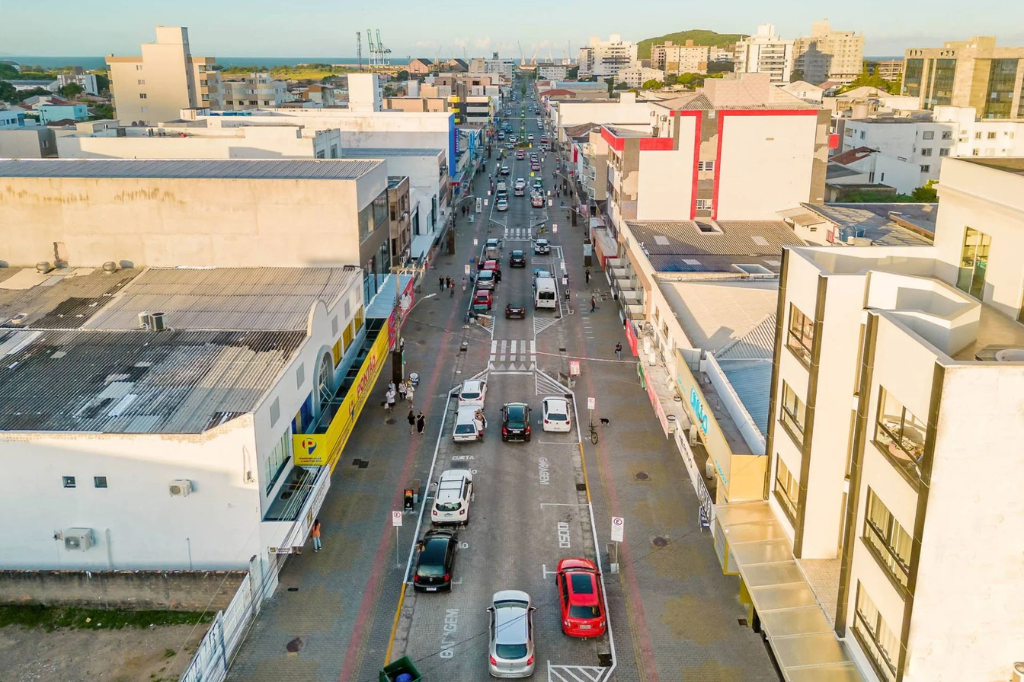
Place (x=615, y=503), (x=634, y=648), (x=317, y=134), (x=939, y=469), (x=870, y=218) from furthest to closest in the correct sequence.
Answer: (x=317, y=134) → (x=870, y=218) → (x=615, y=503) → (x=634, y=648) → (x=939, y=469)

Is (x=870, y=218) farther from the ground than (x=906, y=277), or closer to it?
closer to it

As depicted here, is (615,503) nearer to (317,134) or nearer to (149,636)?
(149,636)

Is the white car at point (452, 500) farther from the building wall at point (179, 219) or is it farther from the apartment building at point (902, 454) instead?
the building wall at point (179, 219)

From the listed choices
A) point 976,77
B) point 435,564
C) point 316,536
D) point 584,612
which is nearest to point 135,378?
point 316,536

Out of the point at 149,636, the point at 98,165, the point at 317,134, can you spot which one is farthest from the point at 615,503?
the point at 317,134

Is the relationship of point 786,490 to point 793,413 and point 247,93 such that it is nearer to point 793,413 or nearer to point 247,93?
point 793,413

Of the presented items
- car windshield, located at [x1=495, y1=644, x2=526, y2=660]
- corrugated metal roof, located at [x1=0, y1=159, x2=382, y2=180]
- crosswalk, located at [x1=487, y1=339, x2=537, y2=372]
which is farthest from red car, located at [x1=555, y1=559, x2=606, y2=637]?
corrugated metal roof, located at [x1=0, y1=159, x2=382, y2=180]
